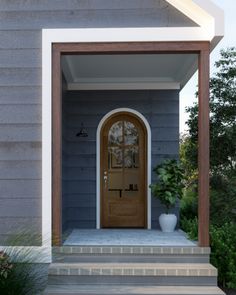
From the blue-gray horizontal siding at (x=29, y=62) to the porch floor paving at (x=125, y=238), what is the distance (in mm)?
807

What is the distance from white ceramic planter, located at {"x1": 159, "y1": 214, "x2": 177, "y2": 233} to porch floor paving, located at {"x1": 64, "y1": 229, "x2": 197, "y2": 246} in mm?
101

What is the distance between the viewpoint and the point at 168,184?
599cm

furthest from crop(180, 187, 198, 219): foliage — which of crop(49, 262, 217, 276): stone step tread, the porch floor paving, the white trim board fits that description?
crop(49, 262, 217, 276): stone step tread

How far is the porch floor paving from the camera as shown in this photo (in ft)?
15.8

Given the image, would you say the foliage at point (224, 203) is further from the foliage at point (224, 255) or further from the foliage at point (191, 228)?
the foliage at point (224, 255)

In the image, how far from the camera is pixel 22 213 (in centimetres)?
456

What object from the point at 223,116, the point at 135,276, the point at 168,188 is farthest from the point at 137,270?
the point at 223,116

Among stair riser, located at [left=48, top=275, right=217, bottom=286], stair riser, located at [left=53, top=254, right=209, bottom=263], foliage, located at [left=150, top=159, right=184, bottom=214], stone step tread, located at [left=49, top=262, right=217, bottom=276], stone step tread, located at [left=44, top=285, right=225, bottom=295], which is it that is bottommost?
stone step tread, located at [left=44, top=285, right=225, bottom=295]

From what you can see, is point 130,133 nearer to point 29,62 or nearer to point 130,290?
point 29,62

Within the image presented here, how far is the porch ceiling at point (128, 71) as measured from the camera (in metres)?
5.38

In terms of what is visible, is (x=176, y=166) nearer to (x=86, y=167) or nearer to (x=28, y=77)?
(x=86, y=167)

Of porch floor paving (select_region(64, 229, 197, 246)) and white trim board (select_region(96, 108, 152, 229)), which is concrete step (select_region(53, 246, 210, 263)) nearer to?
porch floor paving (select_region(64, 229, 197, 246))

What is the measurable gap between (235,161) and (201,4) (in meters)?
3.63

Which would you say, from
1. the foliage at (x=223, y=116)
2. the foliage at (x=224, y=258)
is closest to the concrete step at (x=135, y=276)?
the foliage at (x=224, y=258)
